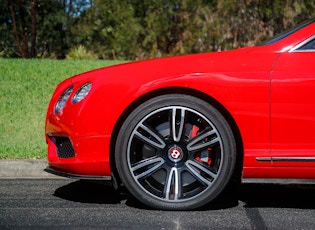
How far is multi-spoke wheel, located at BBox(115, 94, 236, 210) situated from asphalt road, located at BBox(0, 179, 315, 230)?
6.0 inches

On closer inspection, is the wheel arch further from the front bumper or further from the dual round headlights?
the dual round headlights

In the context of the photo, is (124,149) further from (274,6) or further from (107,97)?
(274,6)

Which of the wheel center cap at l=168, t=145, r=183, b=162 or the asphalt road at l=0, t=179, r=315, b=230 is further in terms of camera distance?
the wheel center cap at l=168, t=145, r=183, b=162

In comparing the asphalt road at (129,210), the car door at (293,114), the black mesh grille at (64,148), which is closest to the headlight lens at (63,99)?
the black mesh grille at (64,148)

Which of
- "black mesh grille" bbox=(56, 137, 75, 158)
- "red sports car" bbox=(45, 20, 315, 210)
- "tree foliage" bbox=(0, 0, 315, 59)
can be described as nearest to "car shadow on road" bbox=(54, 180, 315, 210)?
"red sports car" bbox=(45, 20, 315, 210)

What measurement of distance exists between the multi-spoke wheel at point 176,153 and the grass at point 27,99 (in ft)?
8.49

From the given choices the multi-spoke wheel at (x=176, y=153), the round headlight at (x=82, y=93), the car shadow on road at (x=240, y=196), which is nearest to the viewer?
the multi-spoke wheel at (x=176, y=153)

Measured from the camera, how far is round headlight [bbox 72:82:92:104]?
183 inches

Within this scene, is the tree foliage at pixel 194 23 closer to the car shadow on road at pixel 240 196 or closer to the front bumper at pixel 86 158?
the car shadow on road at pixel 240 196

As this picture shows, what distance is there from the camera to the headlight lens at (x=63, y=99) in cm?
476

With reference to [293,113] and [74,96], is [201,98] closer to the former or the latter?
[293,113]

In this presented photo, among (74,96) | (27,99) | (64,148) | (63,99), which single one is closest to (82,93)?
(74,96)

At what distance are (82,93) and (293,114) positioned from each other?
150cm

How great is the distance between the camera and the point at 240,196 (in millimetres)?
5344
